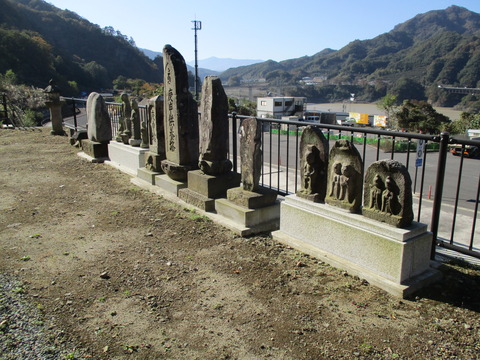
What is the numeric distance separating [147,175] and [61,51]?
86568 millimetres

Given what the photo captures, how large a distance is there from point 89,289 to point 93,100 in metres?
6.95

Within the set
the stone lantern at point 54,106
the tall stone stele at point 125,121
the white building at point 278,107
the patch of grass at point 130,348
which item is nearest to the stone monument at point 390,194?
the patch of grass at point 130,348

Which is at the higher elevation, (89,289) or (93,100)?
(93,100)

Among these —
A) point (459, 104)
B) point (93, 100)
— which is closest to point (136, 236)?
point (93, 100)

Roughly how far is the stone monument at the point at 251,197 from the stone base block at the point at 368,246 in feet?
A: 2.62

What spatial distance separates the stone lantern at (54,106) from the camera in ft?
44.7

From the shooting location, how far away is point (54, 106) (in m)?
13.6

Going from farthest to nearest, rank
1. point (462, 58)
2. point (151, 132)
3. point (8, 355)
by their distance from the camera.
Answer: point (462, 58) → point (151, 132) → point (8, 355)

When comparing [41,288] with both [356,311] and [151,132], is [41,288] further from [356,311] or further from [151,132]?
[151,132]

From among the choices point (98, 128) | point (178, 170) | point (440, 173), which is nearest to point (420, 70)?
point (98, 128)

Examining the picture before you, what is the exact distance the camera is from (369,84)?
157750mm

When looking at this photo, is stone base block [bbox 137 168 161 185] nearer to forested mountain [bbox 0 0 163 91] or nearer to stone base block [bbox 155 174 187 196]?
stone base block [bbox 155 174 187 196]

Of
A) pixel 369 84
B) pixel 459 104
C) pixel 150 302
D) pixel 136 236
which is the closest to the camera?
pixel 150 302

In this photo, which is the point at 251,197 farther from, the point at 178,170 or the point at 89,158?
the point at 89,158
